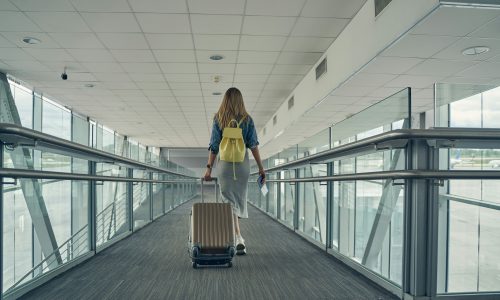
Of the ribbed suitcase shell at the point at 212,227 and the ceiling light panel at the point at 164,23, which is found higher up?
the ceiling light panel at the point at 164,23

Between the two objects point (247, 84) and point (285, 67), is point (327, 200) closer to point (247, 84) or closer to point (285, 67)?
point (285, 67)

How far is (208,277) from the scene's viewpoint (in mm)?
2303

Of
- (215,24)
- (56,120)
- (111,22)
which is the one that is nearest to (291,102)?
(215,24)

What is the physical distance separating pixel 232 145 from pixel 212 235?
2.19 ft

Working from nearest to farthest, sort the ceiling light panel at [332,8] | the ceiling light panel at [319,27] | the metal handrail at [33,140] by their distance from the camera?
the metal handrail at [33,140] < the ceiling light panel at [332,8] < the ceiling light panel at [319,27]

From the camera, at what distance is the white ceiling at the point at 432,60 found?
14.1 feet

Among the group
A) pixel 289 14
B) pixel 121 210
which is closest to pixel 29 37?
pixel 121 210

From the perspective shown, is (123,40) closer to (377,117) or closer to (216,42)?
(216,42)

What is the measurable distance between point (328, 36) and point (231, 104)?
3493mm

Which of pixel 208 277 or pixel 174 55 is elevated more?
pixel 174 55

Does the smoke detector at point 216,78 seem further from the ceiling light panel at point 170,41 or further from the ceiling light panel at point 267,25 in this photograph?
the ceiling light panel at point 267,25

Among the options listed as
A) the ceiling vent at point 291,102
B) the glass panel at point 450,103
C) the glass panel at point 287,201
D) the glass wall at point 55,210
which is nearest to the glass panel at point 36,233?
the glass wall at point 55,210

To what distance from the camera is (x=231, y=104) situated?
295 cm

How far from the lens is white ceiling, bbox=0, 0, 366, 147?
15.9 ft
